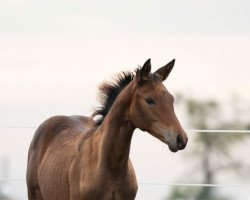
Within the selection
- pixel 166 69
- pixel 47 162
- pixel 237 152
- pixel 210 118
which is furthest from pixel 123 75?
pixel 210 118

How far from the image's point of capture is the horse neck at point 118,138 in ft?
21.3

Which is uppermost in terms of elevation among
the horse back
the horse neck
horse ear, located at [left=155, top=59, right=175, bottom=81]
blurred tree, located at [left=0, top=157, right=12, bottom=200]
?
horse ear, located at [left=155, top=59, right=175, bottom=81]

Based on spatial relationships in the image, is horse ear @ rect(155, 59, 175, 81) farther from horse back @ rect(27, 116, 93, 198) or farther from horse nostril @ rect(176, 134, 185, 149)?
horse back @ rect(27, 116, 93, 198)

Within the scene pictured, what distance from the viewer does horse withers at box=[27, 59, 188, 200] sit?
6.21m

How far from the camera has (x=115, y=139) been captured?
21.4ft

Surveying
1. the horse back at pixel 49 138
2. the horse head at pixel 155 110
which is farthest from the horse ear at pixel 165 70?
the horse back at pixel 49 138

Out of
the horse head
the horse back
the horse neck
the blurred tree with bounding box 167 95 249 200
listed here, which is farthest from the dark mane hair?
the blurred tree with bounding box 167 95 249 200

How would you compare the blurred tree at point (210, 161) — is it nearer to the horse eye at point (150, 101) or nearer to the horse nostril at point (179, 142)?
the horse eye at point (150, 101)

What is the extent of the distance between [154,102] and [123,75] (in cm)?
59

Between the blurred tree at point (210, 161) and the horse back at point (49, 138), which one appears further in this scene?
the blurred tree at point (210, 161)

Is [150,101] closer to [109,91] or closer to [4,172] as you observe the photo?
[109,91]

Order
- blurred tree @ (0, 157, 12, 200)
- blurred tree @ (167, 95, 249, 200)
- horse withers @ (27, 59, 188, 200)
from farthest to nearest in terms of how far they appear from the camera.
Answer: blurred tree @ (0, 157, 12, 200) → blurred tree @ (167, 95, 249, 200) → horse withers @ (27, 59, 188, 200)

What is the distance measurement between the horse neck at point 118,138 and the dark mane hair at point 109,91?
217 millimetres

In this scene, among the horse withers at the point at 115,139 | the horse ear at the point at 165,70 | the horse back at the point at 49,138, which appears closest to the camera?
the horse withers at the point at 115,139
